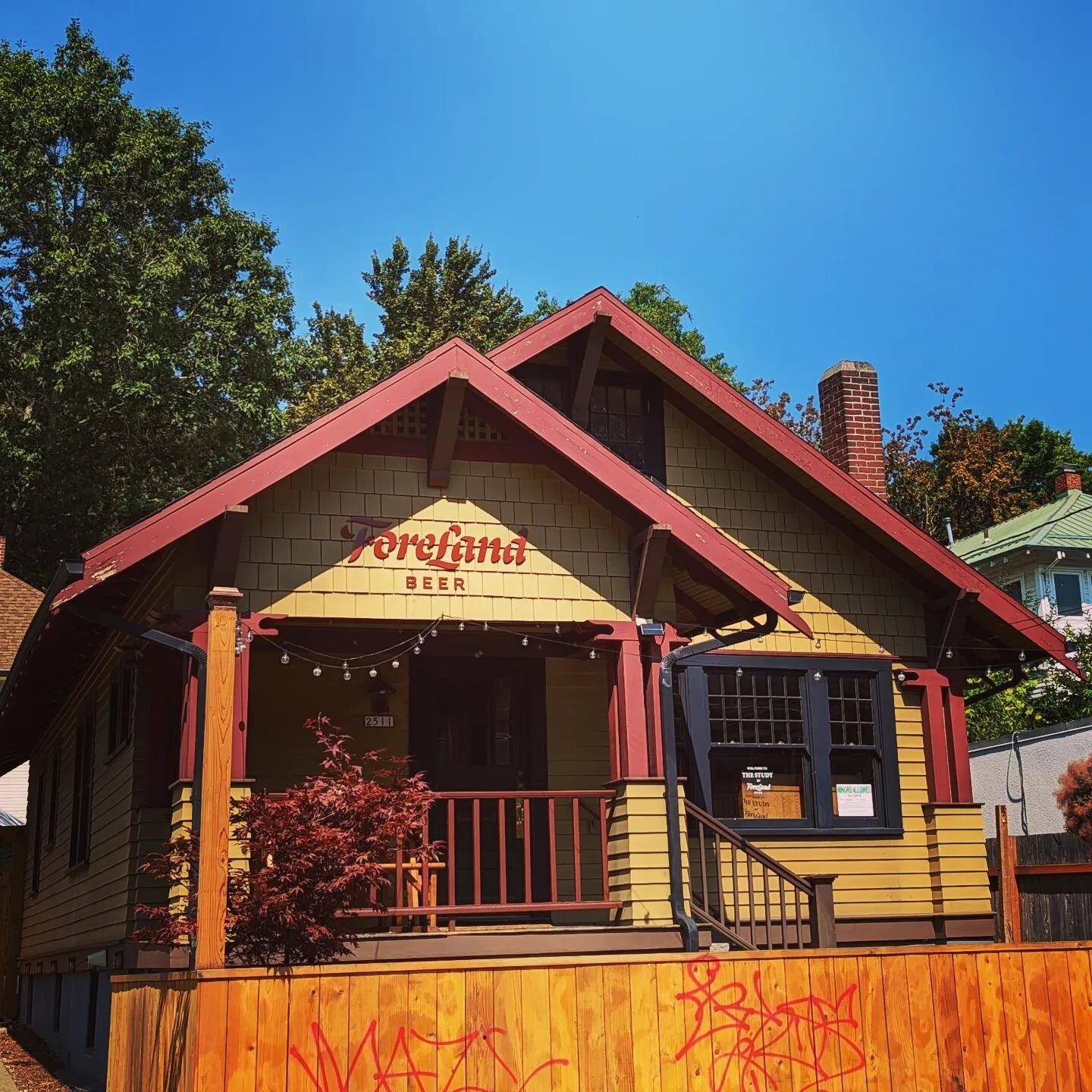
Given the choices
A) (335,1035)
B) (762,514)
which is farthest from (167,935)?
(762,514)

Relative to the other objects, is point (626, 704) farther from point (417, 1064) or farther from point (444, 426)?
point (417, 1064)

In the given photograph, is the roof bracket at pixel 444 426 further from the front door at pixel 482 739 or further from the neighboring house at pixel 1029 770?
the neighboring house at pixel 1029 770

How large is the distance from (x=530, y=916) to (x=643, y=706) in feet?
9.96

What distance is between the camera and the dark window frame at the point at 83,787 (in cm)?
1527

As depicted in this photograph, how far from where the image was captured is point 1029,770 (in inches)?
862

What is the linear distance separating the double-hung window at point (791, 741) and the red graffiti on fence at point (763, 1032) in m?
5.37

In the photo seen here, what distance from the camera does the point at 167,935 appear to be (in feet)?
28.0

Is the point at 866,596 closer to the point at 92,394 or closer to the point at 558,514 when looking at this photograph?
the point at 558,514

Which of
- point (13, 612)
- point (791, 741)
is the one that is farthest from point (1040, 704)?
point (13, 612)

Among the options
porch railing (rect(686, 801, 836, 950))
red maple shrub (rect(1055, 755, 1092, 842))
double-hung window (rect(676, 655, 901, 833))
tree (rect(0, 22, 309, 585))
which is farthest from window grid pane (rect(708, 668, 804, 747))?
tree (rect(0, 22, 309, 585))

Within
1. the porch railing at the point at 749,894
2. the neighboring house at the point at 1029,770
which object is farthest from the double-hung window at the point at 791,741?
the neighboring house at the point at 1029,770

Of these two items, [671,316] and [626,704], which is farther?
[671,316]

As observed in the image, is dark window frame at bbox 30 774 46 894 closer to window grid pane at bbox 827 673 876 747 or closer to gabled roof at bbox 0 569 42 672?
gabled roof at bbox 0 569 42 672

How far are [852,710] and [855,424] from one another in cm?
381
